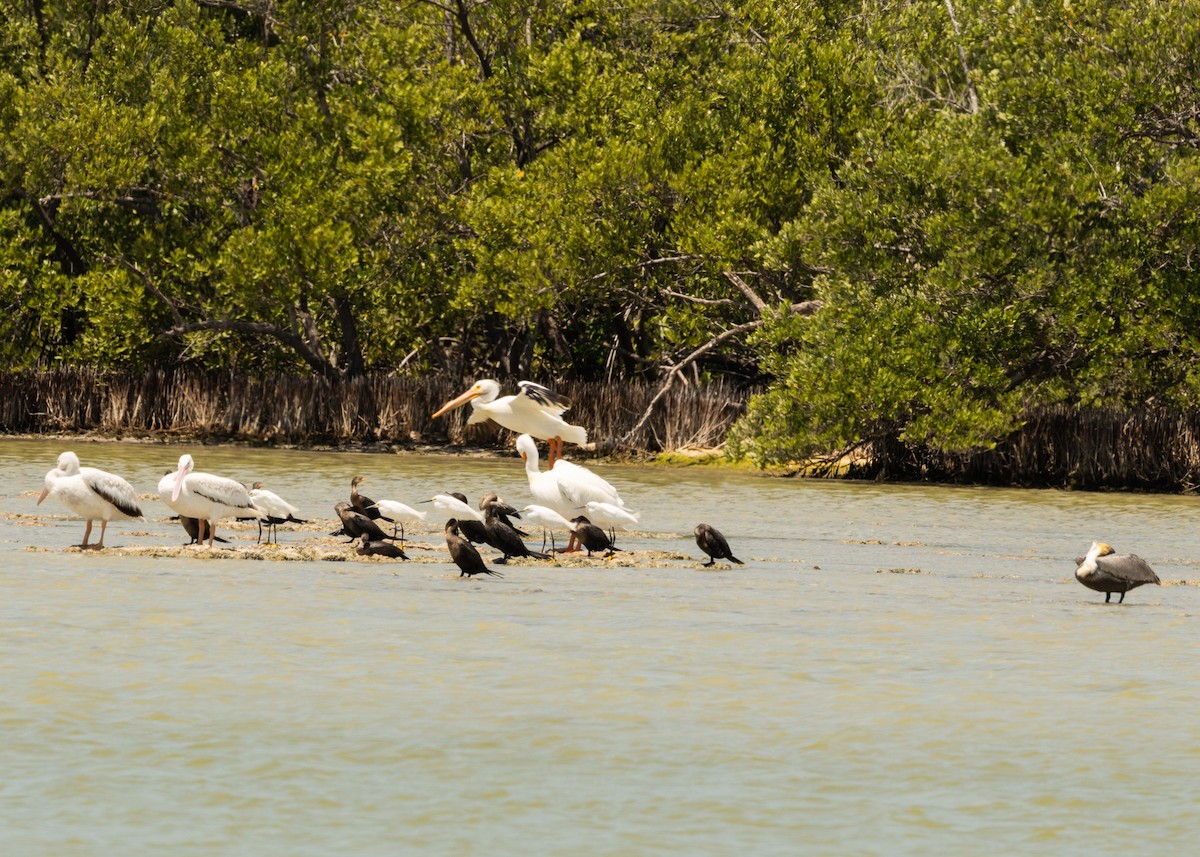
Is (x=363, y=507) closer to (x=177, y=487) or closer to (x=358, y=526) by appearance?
(x=358, y=526)

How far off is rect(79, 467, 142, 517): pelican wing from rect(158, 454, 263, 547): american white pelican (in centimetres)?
31

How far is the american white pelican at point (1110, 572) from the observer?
1221 centimetres

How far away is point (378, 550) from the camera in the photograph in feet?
45.6


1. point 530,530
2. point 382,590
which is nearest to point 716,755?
point 382,590

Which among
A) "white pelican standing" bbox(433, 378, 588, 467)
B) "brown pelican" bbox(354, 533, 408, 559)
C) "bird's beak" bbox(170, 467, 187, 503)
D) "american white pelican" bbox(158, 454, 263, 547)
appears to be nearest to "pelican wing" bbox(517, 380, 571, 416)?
"white pelican standing" bbox(433, 378, 588, 467)

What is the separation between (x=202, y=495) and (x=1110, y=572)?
21.8 ft

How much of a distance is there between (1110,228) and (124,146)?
19559mm

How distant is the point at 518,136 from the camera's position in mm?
36875

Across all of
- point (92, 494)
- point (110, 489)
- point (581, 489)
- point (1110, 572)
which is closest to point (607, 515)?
point (581, 489)

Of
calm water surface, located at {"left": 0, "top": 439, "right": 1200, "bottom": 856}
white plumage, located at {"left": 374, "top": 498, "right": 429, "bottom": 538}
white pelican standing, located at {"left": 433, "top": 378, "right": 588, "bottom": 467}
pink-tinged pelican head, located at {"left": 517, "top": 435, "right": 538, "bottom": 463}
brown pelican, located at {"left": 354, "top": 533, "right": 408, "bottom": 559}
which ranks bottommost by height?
calm water surface, located at {"left": 0, "top": 439, "right": 1200, "bottom": 856}

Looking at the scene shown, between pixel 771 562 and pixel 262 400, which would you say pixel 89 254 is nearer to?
pixel 262 400

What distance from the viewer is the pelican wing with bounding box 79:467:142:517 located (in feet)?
44.2

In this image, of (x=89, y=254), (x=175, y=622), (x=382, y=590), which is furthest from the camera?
(x=89, y=254)

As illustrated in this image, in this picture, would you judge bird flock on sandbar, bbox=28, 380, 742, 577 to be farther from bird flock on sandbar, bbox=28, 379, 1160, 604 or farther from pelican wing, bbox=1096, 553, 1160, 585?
pelican wing, bbox=1096, 553, 1160, 585
